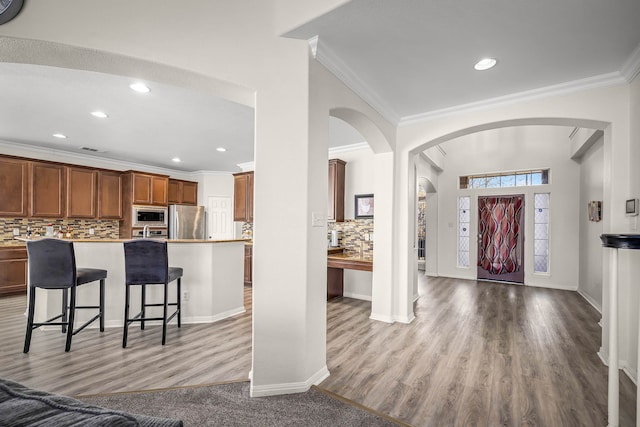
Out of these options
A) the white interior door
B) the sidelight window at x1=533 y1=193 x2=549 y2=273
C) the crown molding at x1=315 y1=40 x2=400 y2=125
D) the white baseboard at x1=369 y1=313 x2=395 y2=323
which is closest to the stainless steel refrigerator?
the white interior door

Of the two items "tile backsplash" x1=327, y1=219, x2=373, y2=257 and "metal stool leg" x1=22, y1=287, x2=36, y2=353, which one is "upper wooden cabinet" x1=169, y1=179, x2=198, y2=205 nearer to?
"tile backsplash" x1=327, y1=219, x2=373, y2=257

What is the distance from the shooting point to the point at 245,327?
3496 millimetres

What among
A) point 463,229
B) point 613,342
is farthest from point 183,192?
point 613,342

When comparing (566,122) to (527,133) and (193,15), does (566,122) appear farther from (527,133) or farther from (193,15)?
(527,133)

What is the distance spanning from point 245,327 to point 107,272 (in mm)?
1723

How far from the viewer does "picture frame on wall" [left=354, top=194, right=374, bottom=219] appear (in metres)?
5.06

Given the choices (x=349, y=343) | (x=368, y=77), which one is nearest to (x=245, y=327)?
(x=349, y=343)

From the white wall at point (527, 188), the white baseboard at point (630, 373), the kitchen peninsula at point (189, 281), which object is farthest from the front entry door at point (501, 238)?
the kitchen peninsula at point (189, 281)

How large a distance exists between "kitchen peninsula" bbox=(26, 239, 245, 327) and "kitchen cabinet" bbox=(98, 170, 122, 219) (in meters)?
3.05

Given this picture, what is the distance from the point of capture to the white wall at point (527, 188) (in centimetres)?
583

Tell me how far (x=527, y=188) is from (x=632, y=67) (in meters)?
4.28

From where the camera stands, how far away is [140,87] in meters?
3.07

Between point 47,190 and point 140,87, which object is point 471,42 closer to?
point 140,87

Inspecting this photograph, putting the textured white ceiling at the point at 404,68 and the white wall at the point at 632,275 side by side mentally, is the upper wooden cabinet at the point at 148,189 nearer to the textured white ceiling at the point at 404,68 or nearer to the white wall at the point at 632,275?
the textured white ceiling at the point at 404,68
